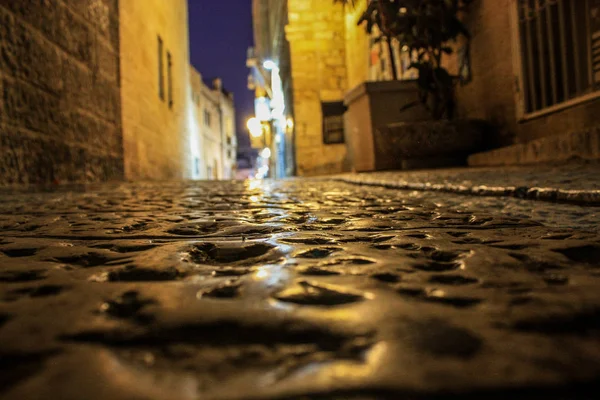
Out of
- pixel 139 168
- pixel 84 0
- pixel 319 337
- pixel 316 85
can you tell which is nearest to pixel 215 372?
pixel 319 337

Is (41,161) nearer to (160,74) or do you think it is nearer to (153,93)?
(153,93)

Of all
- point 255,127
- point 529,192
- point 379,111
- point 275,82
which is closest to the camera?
point 529,192

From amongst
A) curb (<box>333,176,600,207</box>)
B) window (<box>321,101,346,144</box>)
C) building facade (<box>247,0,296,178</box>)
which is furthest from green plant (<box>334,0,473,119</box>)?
building facade (<box>247,0,296,178</box>)

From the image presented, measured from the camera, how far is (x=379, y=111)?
625cm

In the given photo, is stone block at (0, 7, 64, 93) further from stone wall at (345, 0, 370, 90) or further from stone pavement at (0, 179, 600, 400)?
stone wall at (345, 0, 370, 90)

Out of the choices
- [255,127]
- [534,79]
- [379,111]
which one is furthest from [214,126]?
[534,79]

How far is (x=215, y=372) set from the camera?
15.8 inches

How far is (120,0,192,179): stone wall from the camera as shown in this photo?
6.98 metres

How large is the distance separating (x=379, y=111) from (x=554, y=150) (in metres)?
2.80

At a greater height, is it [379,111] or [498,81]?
[498,81]

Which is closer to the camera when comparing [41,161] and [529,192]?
[529,192]

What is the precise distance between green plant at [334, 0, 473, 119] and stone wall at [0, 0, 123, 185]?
364 cm

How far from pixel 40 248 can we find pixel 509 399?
3.22 feet

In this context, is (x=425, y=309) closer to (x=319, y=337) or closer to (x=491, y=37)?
(x=319, y=337)
